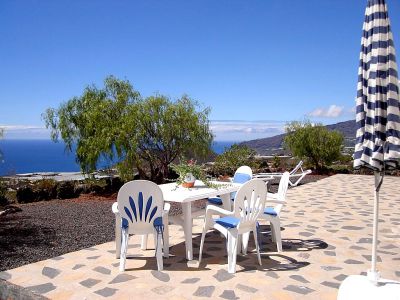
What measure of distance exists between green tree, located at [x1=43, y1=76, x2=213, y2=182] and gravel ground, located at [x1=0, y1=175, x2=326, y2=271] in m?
1.97

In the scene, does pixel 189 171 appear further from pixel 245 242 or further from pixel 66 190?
pixel 66 190

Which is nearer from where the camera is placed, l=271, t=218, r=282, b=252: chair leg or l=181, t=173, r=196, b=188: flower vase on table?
l=271, t=218, r=282, b=252: chair leg

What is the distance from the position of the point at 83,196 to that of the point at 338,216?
264 inches

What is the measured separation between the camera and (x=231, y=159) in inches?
531

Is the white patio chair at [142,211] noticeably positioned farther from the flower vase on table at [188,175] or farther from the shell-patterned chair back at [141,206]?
the flower vase on table at [188,175]

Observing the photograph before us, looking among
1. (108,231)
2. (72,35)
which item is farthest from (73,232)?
(72,35)

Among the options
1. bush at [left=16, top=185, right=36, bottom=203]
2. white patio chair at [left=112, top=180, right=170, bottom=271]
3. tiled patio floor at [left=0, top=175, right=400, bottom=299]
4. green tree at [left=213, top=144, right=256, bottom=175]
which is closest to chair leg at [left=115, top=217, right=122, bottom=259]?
tiled patio floor at [left=0, top=175, right=400, bottom=299]

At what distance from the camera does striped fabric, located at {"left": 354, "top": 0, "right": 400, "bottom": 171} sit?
2445mm

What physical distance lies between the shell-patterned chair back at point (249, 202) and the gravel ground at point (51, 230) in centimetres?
231

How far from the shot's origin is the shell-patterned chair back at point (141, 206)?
373 cm

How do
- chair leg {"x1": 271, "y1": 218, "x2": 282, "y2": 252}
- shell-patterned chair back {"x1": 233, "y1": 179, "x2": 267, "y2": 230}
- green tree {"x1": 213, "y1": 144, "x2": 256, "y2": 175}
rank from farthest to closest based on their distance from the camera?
green tree {"x1": 213, "y1": 144, "x2": 256, "y2": 175} → chair leg {"x1": 271, "y1": 218, "x2": 282, "y2": 252} → shell-patterned chair back {"x1": 233, "y1": 179, "x2": 267, "y2": 230}

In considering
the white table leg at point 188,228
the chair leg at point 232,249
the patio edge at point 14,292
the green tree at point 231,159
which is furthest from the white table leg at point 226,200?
the green tree at point 231,159

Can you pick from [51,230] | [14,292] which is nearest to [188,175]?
[14,292]

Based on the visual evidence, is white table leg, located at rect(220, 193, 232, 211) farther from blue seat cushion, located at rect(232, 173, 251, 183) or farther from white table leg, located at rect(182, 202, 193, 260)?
white table leg, located at rect(182, 202, 193, 260)
